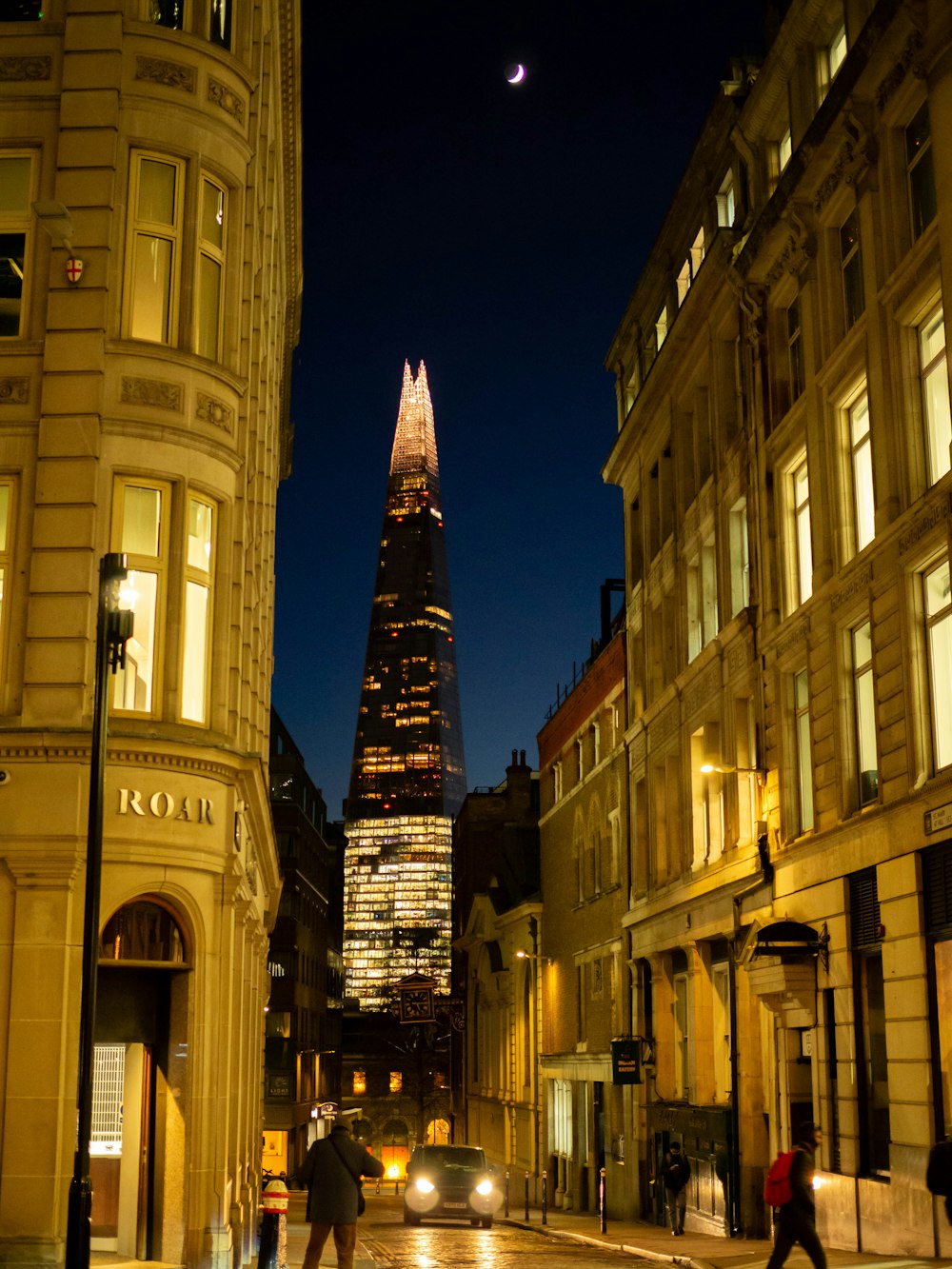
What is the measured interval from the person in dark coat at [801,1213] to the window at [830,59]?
1882 cm

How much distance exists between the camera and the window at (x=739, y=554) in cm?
3406

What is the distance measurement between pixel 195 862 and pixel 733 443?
1904 cm

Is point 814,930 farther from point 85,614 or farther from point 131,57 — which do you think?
point 131,57

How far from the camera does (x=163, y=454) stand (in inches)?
773

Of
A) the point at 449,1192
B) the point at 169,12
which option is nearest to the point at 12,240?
the point at 169,12

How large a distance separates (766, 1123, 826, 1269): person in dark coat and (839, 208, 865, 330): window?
14.6 metres

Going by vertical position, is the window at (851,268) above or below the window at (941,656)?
above

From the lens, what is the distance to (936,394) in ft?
75.9

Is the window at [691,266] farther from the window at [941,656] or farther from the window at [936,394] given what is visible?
the window at [941,656]

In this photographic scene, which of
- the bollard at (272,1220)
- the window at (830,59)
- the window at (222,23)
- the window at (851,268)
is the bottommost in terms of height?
the bollard at (272,1220)

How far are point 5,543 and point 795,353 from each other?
1753cm

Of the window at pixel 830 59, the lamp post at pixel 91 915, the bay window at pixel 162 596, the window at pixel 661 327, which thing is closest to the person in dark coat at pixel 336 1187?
the lamp post at pixel 91 915

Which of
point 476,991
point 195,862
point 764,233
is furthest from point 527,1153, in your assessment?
point 195,862

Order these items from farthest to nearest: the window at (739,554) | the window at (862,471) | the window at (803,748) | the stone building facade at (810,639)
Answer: the window at (739,554) < the window at (803,748) < the window at (862,471) < the stone building facade at (810,639)
